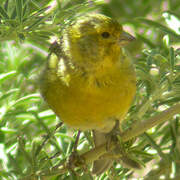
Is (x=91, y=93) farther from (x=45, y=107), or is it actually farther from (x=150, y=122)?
(x=45, y=107)

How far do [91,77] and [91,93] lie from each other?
118 millimetres

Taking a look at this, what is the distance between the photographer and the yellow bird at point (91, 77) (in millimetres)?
2473

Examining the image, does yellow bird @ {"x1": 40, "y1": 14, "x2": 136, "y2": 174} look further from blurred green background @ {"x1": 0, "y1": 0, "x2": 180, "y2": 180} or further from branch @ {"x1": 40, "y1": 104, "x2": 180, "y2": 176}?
branch @ {"x1": 40, "y1": 104, "x2": 180, "y2": 176}

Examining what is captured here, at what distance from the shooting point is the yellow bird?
2.47m

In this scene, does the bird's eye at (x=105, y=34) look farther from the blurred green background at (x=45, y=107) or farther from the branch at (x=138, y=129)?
the branch at (x=138, y=129)

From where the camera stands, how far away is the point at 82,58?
261 centimetres

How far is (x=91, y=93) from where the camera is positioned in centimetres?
246

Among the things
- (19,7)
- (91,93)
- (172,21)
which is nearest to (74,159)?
(91,93)

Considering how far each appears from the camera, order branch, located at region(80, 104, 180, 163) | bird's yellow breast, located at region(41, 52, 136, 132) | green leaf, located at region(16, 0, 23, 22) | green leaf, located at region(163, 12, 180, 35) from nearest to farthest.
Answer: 1. branch, located at region(80, 104, 180, 163)
2. green leaf, located at region(16, 0, 23, 22)
3. bird's yellow breast, located at region(41, 52, 136, 132)
4. green leaf, located at region(163, 12, 180, 35)

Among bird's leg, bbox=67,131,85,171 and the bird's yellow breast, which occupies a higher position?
the bird's yellow breast

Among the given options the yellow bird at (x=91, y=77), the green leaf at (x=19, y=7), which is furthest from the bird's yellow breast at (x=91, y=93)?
the green leaf at (x=19, y=7)

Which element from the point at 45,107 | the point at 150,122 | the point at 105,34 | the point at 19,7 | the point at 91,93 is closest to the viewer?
the point at 150,122

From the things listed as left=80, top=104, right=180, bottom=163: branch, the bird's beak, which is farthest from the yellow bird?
left=80, top=104, right=180, bottom=163: branch

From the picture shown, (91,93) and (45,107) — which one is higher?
(91,93)
